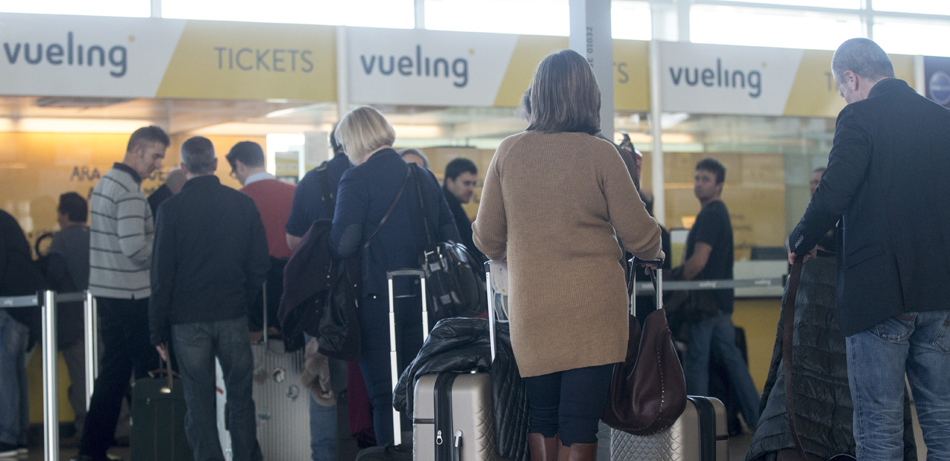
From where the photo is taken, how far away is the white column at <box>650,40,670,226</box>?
693cm

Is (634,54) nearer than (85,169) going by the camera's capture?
No

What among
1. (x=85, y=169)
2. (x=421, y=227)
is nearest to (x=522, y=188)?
(x=421, y=227)

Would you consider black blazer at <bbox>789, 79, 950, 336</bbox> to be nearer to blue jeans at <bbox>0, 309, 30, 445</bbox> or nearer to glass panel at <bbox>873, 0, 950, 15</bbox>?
blue jeans at <bbox>0, 309, 30, 445</bbox>

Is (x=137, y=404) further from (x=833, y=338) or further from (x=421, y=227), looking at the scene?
(x=833, y=338)

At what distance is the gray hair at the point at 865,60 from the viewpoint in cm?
288

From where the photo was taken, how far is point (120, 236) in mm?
4590

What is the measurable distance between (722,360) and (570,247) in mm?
3703

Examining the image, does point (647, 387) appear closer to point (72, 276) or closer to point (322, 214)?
point (322, 214)

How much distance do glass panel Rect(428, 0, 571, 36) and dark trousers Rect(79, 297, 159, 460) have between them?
3833 millimetres

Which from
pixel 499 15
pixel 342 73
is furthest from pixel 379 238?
pixel 499 15

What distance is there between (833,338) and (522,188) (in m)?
1.44

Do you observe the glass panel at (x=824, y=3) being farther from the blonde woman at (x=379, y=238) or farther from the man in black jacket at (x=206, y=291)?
the man in black jacket at (x=206, y=291)

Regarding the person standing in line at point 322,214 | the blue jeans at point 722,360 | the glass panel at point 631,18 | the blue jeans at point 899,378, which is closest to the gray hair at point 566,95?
the blue jeans at point 899,378

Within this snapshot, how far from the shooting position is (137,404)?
463cm
